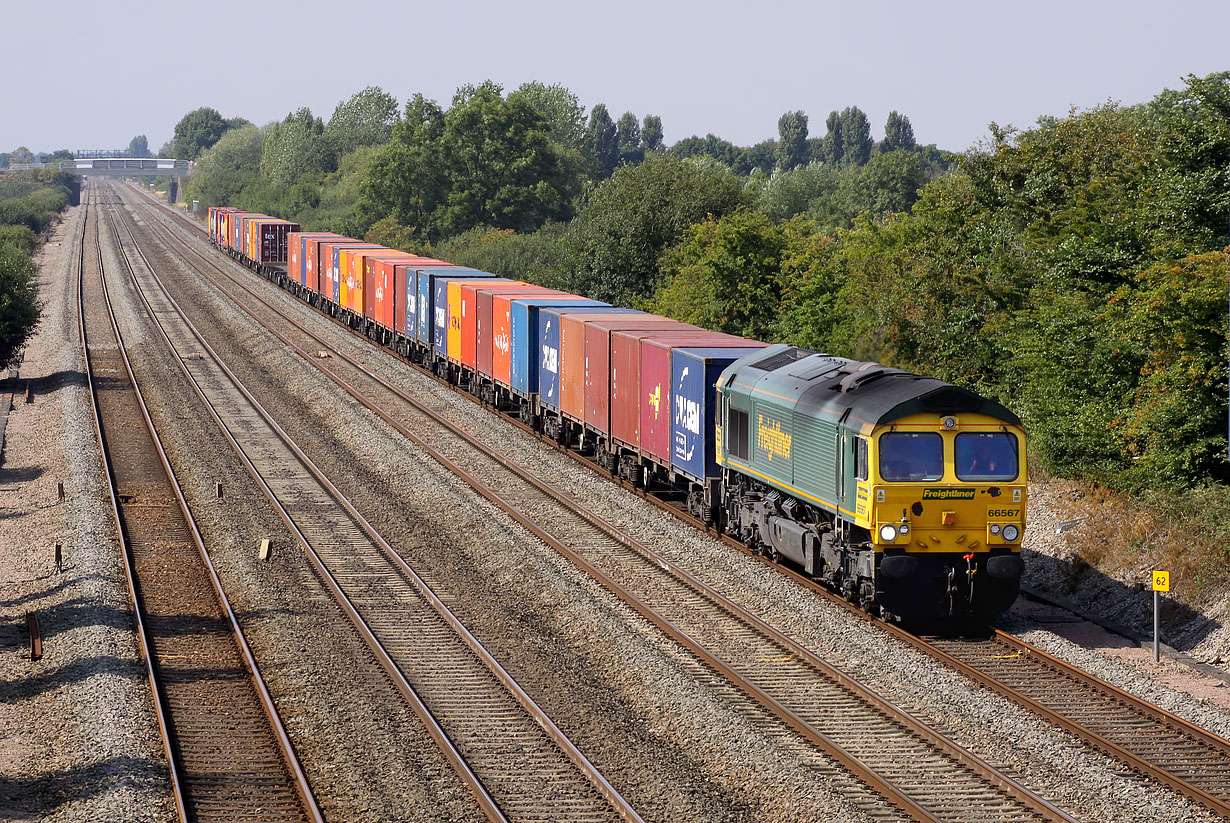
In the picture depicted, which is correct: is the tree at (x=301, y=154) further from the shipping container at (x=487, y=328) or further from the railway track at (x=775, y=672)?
the railway track at (x=775, y=672)

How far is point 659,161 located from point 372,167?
157 ft

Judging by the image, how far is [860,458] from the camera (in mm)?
18547

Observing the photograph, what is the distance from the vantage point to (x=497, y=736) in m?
15.1

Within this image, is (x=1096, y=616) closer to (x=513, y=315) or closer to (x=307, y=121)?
(x=513, y=315)

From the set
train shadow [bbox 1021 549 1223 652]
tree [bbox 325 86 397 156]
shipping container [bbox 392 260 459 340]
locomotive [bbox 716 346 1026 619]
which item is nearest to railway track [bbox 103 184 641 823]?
locomotive [bbox 716 346 1026 619]

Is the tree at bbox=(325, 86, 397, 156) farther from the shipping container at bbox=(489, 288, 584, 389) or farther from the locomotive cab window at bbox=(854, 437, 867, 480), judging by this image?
the locomotive cab window at bbox=(854, 437, 867, 480)

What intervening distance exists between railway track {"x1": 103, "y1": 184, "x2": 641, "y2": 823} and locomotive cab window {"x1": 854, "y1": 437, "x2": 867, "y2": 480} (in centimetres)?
572

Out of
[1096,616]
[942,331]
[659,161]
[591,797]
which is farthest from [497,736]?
[659,161]

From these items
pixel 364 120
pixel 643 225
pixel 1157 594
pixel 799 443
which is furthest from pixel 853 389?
pixel 364 120

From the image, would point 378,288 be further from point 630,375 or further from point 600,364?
point 630,375

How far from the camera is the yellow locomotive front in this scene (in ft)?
59.9

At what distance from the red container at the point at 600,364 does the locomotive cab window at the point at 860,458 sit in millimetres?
11333

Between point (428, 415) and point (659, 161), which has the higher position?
point (659, 161)

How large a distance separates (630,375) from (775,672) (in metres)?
11.9
